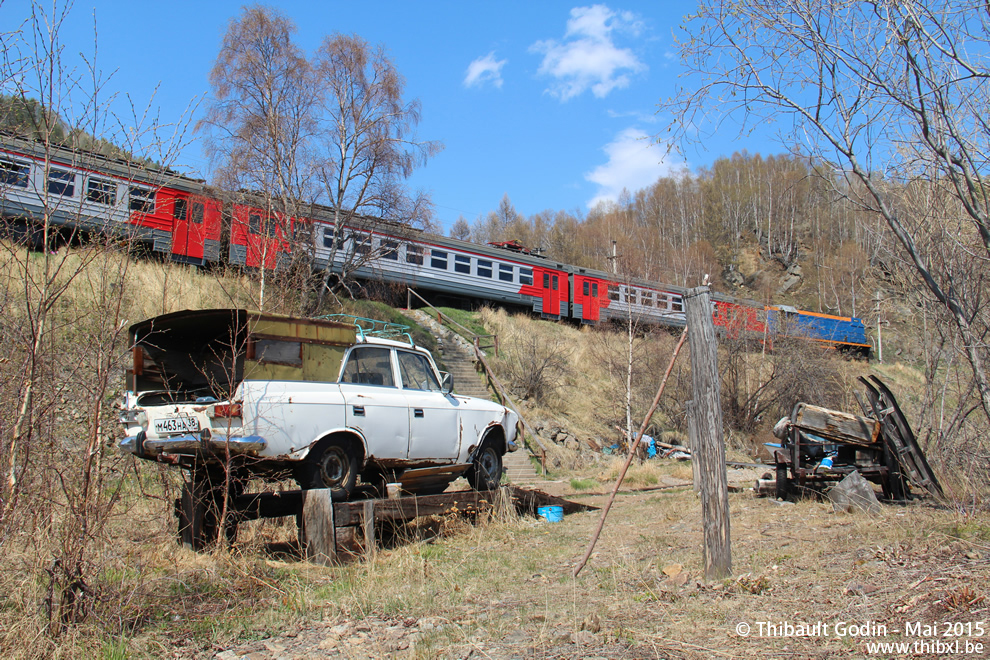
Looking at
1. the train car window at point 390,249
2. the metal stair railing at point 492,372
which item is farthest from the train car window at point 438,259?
the train car window at point 390,249

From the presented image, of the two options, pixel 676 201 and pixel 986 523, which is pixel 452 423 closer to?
pixel 986 523

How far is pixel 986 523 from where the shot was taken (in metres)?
5.47

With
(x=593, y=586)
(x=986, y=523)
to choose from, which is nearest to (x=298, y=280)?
(x=593, y=586)

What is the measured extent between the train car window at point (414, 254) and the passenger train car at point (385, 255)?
3cm

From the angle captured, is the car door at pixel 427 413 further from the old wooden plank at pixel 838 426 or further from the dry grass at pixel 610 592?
the old wooden plank at pixel 838 426

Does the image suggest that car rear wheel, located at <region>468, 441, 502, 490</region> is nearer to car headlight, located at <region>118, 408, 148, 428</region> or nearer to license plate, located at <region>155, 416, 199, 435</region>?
license plate, located at <region>155, 416, 199, 435</region>

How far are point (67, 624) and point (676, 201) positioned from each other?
64.0 metres

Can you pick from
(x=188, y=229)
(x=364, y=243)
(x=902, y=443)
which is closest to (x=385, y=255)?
(x=364, y=243)

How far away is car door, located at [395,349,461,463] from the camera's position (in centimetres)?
689

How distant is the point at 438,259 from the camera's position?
74.6 ft

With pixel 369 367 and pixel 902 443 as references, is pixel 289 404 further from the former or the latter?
pixel 902 443

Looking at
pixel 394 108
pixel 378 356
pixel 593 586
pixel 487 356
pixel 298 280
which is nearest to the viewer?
pixel 593 586

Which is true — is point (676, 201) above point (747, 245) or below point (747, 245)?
above

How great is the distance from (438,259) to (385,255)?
4055 millimetres
